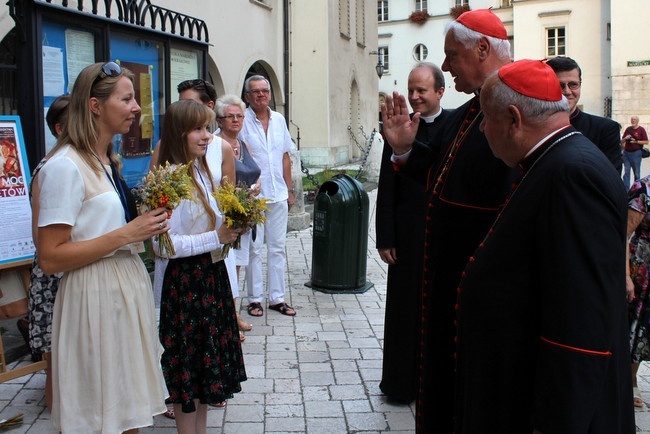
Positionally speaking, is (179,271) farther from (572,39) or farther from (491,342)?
(572,39)

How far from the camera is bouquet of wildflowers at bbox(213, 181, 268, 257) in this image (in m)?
3.56

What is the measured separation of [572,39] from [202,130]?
38.4 metres

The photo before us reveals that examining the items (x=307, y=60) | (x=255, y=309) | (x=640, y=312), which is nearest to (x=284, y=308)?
(x=255, y=309)

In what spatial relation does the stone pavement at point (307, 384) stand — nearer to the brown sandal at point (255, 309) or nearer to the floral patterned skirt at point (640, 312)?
the brown sandal at point (255, 309)

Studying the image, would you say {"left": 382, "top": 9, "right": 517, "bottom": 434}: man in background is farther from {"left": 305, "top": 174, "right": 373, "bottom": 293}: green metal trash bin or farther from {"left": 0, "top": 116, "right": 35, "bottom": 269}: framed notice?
{"left": 305, "top": 174, "right": 373, "bottom": 293}: green metal trash bin

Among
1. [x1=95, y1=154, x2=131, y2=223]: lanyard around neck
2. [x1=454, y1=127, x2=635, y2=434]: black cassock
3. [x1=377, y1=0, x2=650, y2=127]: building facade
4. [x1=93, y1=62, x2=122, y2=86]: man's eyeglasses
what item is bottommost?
[x1=454, y1=127, x2=635, y2=434]: black cassock

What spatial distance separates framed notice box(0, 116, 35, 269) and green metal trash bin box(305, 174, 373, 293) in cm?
325

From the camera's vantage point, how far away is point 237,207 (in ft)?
11.6

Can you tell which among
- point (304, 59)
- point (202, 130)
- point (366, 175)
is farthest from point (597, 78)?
point (202, 130)

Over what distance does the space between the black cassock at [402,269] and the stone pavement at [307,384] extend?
21 cm

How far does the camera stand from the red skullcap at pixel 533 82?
211 centimetres

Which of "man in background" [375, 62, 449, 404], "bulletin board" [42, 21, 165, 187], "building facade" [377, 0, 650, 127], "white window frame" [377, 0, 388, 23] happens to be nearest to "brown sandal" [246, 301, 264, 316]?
"bulletin board" [42, 21, 165, 187]

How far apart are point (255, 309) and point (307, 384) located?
65.6 inches

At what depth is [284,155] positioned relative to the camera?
647 centimetres
